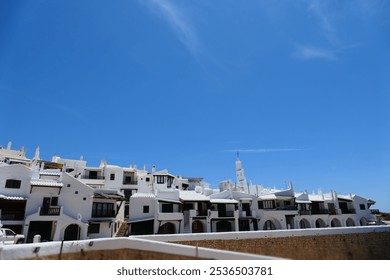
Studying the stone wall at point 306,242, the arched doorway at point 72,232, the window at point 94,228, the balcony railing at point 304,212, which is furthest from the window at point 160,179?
the stone wall at point 306,242

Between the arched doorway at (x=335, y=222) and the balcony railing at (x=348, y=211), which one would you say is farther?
the balcony railing at (x=348, y=211)

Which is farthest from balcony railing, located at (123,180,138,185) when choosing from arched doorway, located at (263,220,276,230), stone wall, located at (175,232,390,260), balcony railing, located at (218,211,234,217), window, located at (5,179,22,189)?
stone wall, located at (175,232,390,260)

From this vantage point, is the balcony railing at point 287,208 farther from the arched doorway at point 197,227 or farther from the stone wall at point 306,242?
the stone wall at point 306,242

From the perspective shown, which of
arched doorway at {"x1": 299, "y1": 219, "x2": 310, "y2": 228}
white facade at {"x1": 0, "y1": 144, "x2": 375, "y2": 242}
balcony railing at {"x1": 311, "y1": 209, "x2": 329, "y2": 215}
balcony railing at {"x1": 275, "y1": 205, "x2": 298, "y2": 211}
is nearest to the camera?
white facade at {"x1": 0, "y1": 144, "x2": 375, "y2": 242}

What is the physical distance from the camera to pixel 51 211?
2336cm

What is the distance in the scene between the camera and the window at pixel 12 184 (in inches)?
899

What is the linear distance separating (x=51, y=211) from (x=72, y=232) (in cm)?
314

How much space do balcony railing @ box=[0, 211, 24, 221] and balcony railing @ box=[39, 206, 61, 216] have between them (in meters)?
1.79

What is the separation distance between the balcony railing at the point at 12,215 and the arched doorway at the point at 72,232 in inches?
169

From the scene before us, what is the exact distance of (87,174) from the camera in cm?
3959

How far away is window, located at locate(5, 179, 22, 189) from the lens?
899 inches

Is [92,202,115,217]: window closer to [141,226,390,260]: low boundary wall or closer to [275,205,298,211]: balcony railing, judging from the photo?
[141,226,390,260]: low boundary wall

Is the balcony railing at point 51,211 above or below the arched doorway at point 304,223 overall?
above
